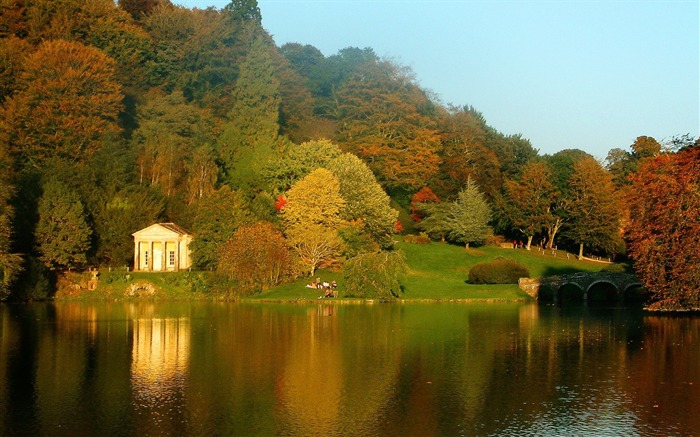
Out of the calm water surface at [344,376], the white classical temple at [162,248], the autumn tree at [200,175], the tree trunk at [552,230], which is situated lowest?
the calm water surface at [344,376]

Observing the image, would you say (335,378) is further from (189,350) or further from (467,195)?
(467,195)

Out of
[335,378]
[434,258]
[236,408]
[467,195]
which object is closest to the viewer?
[236,408]

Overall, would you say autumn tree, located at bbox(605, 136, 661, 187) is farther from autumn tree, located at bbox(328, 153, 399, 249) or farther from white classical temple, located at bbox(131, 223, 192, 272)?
white classical temple, located at bbox(131, 223, 192, 272)

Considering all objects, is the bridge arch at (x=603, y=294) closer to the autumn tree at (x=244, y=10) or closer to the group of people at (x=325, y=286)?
the group of people at (x=325, y=286)

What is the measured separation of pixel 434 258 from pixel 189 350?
56.0 meters

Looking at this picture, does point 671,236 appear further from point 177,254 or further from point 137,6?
point 137,6

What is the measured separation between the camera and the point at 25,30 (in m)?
104

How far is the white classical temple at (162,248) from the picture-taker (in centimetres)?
7869

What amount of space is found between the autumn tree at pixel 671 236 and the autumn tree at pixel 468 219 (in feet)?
112

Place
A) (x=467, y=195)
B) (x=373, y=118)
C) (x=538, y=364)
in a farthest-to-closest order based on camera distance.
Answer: (x=373, y=118)
(x=467, y=195)
(x=538, y=364)

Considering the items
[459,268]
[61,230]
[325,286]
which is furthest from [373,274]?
[61,230]

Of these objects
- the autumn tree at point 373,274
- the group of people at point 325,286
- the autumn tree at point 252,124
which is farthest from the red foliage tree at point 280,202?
the autumn tree at point 373,274

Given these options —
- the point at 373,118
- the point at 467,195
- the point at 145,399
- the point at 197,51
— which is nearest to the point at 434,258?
the point at 467,195

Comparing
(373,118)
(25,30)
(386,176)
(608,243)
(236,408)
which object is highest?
(25,30)
